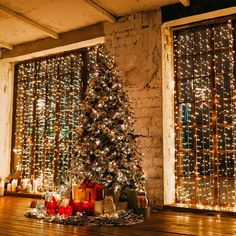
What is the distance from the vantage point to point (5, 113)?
8.24 metres

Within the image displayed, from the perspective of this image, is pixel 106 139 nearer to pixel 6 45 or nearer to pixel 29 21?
pixel 29 21

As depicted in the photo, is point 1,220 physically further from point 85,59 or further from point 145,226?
point 85,59

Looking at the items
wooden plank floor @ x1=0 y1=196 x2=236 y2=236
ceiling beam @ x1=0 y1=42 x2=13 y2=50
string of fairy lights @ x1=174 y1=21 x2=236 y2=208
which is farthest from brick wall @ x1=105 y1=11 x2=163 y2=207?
ceiling beam @ x1=0 y1=42 x2=13 y2=50

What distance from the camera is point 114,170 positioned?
516 centimetres

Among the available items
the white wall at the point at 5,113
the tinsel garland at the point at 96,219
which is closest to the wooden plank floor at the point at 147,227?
the tinsel garland at the point at 96,219

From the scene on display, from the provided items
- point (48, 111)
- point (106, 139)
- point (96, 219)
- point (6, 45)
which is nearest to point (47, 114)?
point (48, 111)

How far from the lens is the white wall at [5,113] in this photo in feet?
26.5

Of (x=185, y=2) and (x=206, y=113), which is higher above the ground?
(x=185, y=2)

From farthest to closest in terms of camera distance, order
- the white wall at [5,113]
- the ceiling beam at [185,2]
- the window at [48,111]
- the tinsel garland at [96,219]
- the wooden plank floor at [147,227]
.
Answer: the white wall at [5,113], the window at [48,111], the ceiling beam at [185,2], the tinsel garland at [96,219], the wooden plank floor at [147,227]

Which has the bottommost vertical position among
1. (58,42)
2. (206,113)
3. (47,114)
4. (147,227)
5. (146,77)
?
(147,227)

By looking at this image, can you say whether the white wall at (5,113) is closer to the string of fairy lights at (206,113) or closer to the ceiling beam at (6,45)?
the ceiling beam at (6,45)

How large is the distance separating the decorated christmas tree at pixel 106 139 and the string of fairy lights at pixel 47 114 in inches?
73.2

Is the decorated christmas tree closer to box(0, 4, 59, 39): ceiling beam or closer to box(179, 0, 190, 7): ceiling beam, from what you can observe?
box(179, 0, 190, 7): ceiling beam

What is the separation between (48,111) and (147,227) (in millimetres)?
4091
